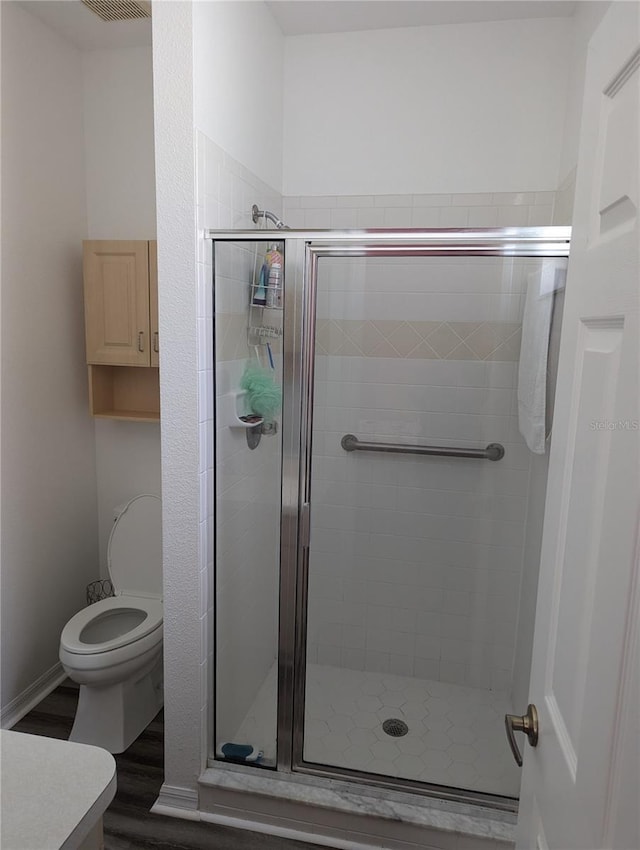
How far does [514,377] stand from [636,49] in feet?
4.66

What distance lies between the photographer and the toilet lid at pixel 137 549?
2.46 m

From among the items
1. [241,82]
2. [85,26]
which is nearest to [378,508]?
[241,82]

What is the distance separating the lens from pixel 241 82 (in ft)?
6.39

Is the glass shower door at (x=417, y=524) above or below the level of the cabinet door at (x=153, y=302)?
below

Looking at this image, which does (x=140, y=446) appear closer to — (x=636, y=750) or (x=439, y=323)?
(x=439, y=323)

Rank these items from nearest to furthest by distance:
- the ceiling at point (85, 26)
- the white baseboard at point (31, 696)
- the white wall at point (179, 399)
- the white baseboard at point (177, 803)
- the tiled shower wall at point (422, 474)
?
the white wall at point (179, 399) → the white baseboard at point (177, 803) → the tiled shower wall at point (422, 474) → the ceiling at point (85, 26) → the white baseboard at point (31, 696)

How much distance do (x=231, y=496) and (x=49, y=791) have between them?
3.65 feet

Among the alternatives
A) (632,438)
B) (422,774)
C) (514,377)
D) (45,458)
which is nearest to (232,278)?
(514,377)

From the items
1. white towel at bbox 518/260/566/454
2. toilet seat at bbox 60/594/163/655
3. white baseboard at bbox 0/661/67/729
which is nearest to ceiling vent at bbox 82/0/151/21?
white towel at bbox 518/260/566/454

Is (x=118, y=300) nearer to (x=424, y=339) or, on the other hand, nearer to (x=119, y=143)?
(x=119, y=143)

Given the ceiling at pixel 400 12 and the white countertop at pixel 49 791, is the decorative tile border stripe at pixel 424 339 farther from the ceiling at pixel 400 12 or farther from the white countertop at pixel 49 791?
the white countertop at pixel 49 791

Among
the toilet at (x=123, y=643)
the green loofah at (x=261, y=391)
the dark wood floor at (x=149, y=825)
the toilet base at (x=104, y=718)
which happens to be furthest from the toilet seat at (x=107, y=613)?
the green loofah at (x=261, y=391)

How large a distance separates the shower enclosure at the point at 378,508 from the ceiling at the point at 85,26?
116 cm

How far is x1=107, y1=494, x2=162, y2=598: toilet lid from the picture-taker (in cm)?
246
